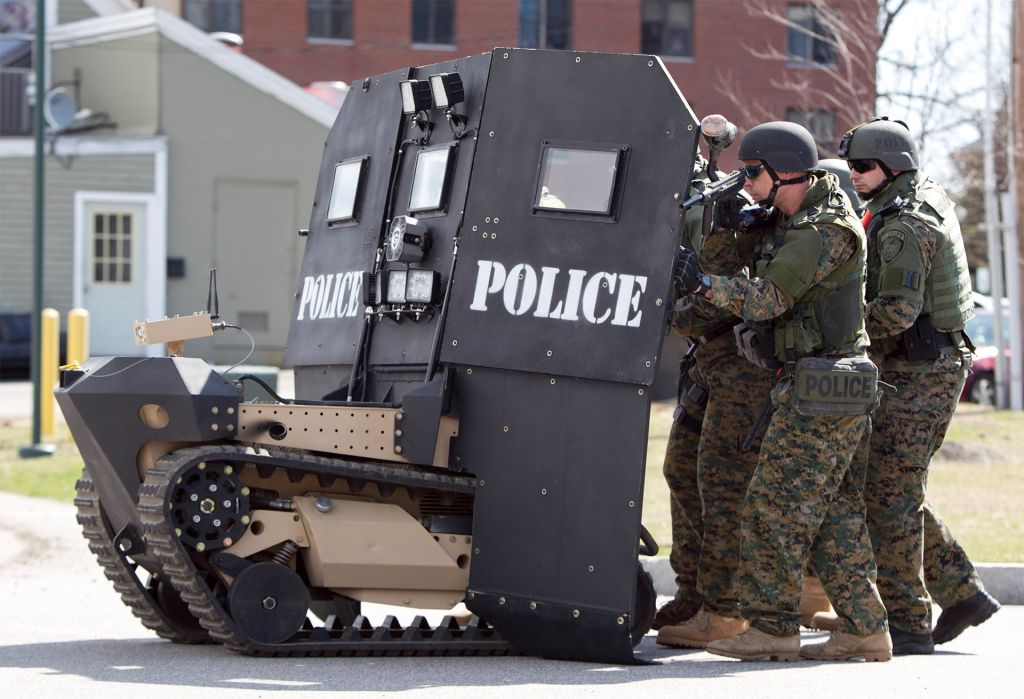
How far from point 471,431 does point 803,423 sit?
1.45m

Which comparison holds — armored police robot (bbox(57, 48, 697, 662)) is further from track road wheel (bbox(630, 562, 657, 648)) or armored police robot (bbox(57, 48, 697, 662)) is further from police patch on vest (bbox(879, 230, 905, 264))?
police patch on vest (bbox(879, 230, 905, 264))

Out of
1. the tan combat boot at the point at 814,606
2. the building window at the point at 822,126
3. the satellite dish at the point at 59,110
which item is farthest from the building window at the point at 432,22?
the tan combat boot at the point at 814,606

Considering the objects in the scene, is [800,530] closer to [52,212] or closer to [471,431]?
→ [471,431]

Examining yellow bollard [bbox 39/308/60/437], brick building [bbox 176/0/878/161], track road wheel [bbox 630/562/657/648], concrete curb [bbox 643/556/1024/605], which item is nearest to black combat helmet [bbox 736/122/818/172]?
track road wheel [bbox 630/562/657/648]

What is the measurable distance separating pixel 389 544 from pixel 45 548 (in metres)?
5.35

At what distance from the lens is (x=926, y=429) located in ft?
25.5

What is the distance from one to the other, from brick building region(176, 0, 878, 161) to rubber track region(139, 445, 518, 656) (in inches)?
1266

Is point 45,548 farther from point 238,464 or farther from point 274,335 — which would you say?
point 274,335

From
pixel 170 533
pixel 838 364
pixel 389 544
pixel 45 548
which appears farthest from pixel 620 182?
pixel 45 548

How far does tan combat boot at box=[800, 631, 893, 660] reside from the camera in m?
7.35

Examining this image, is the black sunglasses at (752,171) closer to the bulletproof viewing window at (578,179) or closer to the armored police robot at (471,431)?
the armored police robot at (471,431)

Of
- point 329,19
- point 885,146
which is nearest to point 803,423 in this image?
point 885,146

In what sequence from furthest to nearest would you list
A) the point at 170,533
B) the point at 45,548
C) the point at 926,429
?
the point at 45,548 < the point at 926,429 < the point at 170,533

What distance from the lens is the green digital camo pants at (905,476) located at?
773 cm
